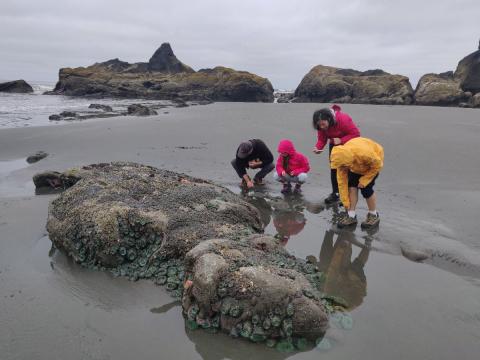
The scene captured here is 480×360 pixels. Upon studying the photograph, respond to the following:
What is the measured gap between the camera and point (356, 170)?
539cm

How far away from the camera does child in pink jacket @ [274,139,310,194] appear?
7.36 metres

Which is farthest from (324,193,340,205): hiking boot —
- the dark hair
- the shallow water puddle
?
the shallow water puddle

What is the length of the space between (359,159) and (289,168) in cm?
237

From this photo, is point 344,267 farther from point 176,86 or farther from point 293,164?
point 176,86

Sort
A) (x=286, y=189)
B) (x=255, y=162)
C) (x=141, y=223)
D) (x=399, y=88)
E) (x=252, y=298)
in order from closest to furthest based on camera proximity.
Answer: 1. (x=252, y=298)
2. (x=141, y=223)
3. (x=286, y=189)
4. (x=255, y=162)
5. (x=399, y=88)

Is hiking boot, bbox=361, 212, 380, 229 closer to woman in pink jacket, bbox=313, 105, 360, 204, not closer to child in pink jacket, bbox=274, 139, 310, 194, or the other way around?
woman in pink jacket, bbox=313, 105, 360, 204

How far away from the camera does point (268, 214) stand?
241 inches

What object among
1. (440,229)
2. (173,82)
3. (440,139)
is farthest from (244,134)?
(173,82)

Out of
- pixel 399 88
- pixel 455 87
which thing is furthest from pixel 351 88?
pixel 455 87

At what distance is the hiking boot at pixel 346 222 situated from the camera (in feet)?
17.8

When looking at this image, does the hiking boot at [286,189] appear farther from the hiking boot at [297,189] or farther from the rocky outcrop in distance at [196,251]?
the rocky outcrop in distance at [196,251]

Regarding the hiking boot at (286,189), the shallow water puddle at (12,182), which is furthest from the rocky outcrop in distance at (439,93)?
the shallow water puddle at (12,182)

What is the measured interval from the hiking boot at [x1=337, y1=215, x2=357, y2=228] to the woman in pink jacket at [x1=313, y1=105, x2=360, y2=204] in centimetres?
112

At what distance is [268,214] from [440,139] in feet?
28.7
